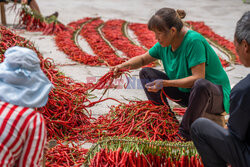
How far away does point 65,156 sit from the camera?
2584mm

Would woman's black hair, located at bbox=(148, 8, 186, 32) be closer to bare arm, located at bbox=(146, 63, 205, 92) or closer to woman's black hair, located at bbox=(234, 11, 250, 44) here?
bare arm, located at bbox=(146, 63, 205, 92)

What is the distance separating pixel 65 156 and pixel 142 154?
0.61 m

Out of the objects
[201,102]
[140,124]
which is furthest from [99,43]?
[201,102]

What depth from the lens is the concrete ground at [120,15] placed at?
4.94 m

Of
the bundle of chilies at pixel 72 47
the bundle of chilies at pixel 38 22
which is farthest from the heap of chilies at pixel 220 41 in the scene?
the bundle of chilies at pixel 38 22

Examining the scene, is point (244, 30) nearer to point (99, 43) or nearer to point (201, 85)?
point (201, 85)

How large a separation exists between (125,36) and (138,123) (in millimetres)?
4549

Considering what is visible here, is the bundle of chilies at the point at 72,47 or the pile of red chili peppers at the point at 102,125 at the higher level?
the pile of red chili peppers at the point at 102,125

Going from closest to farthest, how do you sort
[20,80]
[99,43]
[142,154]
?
[20,80], [142,154], [99,43]

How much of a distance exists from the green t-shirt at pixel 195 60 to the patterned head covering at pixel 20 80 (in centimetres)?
152

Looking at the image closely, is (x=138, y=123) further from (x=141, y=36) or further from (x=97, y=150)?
(x=141, y=36)

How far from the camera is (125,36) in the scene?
7320 mm

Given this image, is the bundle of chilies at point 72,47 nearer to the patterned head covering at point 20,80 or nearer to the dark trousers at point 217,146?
the dark trousers at point 217,146

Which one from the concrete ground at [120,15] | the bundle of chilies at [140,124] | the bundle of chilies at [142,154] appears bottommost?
the concrete ground at [120,15]
